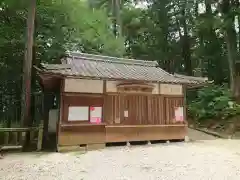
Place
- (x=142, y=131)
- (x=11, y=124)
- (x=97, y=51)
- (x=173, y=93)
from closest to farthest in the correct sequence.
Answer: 1. (x=142, y=131)
2. (x=173, y=93)
3. (x=11, y=124)
4. (x=97, y=51)

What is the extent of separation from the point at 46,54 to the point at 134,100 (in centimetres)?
664

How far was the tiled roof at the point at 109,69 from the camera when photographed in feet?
34.2

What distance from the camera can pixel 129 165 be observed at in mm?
7730

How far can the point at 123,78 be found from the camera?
1120 centimetres

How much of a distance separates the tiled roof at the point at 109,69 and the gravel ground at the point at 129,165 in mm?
2986

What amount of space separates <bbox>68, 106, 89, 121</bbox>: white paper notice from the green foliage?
9108 mm

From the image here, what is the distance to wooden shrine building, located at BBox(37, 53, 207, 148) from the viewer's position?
33.7 feet

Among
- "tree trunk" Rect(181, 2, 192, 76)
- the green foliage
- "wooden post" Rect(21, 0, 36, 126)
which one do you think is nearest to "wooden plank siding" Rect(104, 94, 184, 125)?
"wooden post" Rect(21, 0, 36, 126)

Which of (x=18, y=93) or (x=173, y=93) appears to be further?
(x=18, y=93)

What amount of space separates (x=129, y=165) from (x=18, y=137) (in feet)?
18.2

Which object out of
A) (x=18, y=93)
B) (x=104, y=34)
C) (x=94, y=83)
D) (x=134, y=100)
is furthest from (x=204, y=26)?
(x=18, y=93)

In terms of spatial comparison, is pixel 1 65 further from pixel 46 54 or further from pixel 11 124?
pixel 11 124

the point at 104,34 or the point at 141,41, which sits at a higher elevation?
the point at 141,41

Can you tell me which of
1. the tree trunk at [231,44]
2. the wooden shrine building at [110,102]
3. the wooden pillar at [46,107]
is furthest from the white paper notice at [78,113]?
the tree trunk at [231,44]
